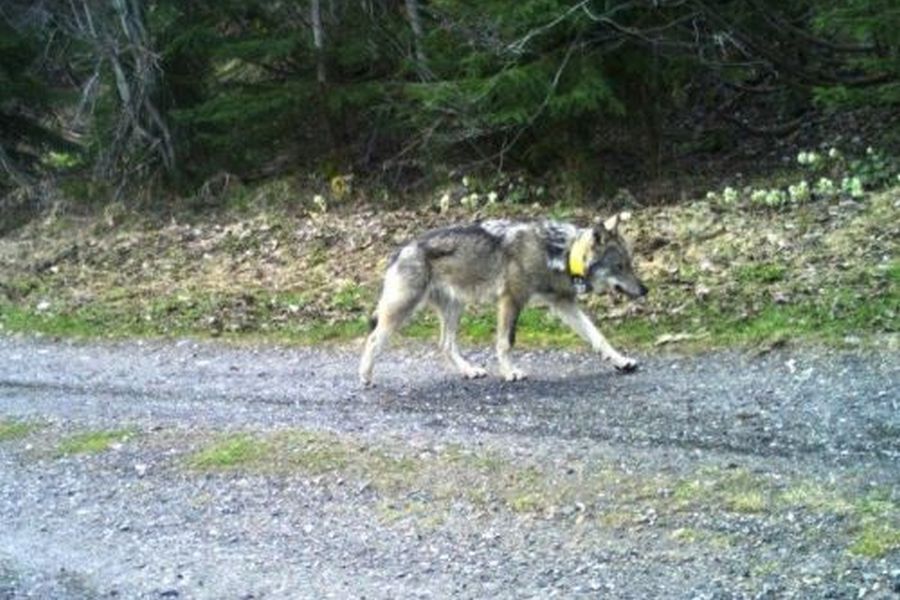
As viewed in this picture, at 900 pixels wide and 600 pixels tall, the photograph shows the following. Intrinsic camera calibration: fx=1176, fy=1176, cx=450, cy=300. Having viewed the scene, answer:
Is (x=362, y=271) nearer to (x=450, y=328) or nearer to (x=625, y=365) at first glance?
(x=450, y=328)

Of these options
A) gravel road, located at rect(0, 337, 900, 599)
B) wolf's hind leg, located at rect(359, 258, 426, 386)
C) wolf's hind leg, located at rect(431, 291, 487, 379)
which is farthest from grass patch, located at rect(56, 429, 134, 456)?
wolf's hind leg, located at rect(431, 291, 487, 379)

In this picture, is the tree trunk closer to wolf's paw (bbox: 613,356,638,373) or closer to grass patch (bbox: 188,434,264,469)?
wolf's paw (bbox: 613,356,638,373)

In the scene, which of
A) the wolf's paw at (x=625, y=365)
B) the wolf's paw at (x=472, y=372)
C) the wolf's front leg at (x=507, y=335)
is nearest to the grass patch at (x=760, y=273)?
the wolf's paw at (x=625, y=365)

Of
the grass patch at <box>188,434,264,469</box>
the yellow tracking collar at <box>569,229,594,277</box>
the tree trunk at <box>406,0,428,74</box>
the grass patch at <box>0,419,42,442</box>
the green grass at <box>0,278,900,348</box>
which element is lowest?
the green grass at <box>0,278,900,348</box>

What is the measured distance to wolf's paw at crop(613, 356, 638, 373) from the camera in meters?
10.5

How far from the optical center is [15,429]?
1027 centimetres

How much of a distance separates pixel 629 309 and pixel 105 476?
19.4ft

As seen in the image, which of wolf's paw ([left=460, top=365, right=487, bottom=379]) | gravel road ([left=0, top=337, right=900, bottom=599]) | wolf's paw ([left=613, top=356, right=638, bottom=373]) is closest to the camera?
gravel road ([left=0, top=337, right=900, bottom=599])

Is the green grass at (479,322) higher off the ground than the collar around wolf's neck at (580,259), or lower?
lower

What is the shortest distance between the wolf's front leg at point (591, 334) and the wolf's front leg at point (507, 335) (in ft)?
1.46

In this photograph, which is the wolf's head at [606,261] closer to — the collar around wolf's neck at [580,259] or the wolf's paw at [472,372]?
the collar around wolf's neck at [580,259]

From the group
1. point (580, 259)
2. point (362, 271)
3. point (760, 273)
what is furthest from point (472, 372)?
point (362, 271)

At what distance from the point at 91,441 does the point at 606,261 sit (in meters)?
4.90

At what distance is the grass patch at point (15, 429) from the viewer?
396 inches
